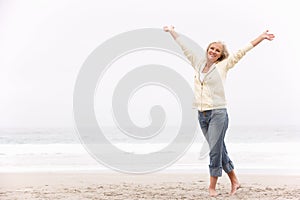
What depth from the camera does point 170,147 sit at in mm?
7234

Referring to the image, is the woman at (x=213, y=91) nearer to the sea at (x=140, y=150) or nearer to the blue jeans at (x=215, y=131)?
the blue jeans at (x=215, y=131)

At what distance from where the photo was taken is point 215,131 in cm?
282

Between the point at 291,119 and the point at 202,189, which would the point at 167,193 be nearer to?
the point at 202,189

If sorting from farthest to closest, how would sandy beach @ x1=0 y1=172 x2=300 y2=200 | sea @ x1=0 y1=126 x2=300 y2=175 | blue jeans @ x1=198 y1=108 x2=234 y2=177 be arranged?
sea @ x1=0 y1=126 x2=300 y2=175
sandy beach @ x1=0 y1=172 x2=300 y2=200
blue jeans @ x1=198 y1=108 x2=234 y2=177

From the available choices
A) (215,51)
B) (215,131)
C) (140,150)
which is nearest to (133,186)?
(215,131)

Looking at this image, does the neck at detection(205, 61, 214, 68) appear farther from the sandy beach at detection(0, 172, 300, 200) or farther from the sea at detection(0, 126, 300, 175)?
the sea at detection(0, 126, 300, 175)

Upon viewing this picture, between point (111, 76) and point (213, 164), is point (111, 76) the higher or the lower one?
the higher one

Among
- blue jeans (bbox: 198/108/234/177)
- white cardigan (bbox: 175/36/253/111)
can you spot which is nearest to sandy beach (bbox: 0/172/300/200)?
blue jeans (bbox: 198/108/234/177)

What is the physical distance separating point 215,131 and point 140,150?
162 inches

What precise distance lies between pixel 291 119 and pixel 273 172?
617 centimetres

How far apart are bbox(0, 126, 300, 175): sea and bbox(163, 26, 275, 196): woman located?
1679 millimetres

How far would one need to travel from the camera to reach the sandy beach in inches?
119

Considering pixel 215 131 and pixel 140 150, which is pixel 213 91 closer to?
pixel 215 131

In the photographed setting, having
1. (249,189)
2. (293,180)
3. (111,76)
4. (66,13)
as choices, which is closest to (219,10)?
(111,76)
